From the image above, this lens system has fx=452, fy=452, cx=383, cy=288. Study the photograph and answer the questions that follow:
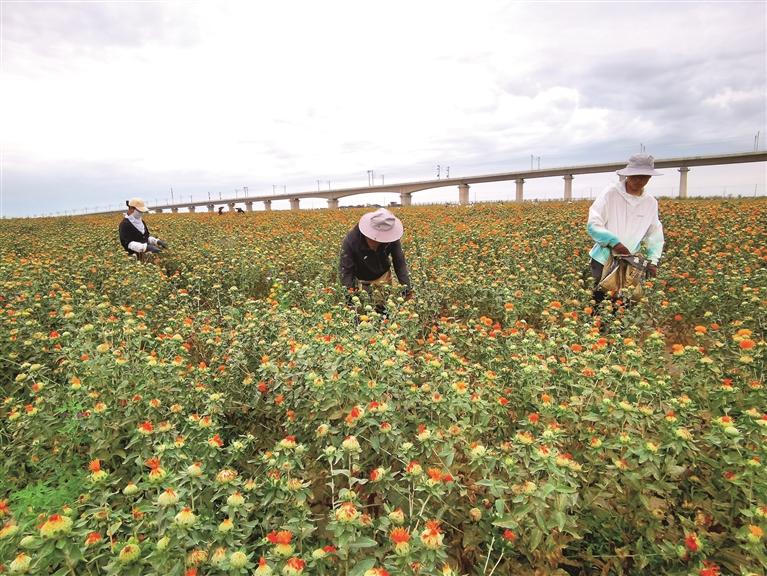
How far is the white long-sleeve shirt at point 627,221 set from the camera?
4.51m

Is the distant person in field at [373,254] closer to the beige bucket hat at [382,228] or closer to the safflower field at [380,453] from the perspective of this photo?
the beige bucket hat at [382,228]

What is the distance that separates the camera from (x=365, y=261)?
4898 millimetres

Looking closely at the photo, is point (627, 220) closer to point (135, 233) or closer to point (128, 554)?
point (128, 554)

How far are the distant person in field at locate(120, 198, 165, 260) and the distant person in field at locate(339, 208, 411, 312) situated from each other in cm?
450

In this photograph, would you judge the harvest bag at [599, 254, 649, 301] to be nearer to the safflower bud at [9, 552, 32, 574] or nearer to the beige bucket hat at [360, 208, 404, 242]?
the beige bucket hat at [360, 208, 404, 242]

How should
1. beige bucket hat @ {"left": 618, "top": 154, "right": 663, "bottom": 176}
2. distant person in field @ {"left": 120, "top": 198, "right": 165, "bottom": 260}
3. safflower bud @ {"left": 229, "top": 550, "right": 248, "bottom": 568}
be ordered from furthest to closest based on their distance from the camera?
distant person in field @ {"left": 120, "top": 198, "right": 165, "bottom": 260}
beige bucket hat @ {"left": 618, "top": 154, "right": 663, "bottom": 176}
safflower bud @ {"left": 229, "top": 550, "right": 248, "bottom": 568}

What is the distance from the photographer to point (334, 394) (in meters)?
2.24

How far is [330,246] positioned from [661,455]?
6.72 m

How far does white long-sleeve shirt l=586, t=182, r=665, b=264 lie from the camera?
451cm

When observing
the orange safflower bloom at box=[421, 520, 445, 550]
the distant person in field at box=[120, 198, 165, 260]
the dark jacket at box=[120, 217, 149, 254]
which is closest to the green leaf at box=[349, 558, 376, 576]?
the orange safflower bloom at box=[421, 520, 445, 550]

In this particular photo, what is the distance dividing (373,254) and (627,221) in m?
2.61

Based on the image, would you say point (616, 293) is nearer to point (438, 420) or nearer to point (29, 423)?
point (438, 420)

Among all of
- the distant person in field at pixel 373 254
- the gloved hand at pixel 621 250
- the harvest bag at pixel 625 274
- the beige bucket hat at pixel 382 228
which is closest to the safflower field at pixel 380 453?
the harvest bag at pixel 625 274

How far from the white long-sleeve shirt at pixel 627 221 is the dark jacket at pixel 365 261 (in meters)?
1.95
